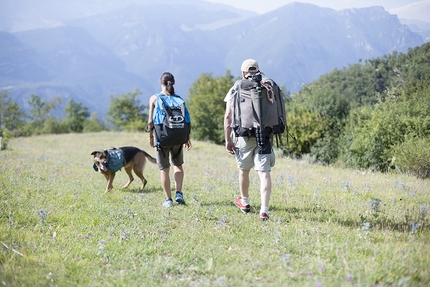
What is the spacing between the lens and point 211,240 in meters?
4.28

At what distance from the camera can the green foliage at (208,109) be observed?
54.5 m

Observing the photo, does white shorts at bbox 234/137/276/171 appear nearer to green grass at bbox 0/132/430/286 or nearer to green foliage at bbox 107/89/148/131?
green grass at bbox 0/132/430/286

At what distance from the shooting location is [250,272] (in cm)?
330

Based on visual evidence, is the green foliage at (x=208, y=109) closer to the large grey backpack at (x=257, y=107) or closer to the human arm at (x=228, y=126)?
the human arm at (x=228, y=126)

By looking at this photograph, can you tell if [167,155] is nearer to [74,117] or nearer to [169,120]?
[169,120]

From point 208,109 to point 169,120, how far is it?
52208 mm

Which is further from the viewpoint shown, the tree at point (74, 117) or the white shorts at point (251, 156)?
the tree at point (74, 117)

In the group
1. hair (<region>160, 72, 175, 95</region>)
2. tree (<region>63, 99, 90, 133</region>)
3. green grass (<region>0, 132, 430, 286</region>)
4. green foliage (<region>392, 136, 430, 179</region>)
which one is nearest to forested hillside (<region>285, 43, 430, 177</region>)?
green foliage (<region>392, 136, 430, 179</region>)

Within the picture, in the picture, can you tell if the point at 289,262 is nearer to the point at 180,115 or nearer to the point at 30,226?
the point at 180,115

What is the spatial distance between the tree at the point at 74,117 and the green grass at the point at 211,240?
72736 millimetres

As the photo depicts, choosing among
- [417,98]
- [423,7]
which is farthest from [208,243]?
[417,98]

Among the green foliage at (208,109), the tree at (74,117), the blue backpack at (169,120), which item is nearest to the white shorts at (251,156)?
the blue backpack at (169,120)

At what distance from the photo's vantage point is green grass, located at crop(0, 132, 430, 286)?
3.20 m

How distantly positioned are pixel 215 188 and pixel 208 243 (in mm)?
3690
